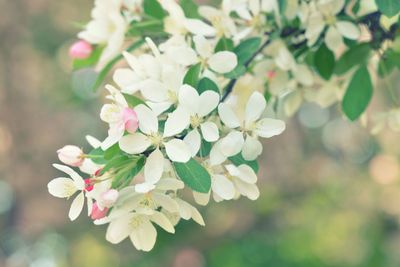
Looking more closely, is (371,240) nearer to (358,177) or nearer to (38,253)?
(358,177)

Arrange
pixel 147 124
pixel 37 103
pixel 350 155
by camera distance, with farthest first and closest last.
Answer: pixel 350 155 < pixel 37 103 < pixel 147 124

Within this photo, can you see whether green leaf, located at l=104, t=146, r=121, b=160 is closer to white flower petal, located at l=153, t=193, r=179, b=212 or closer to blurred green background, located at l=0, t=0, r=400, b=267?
white flower petal, located at l=153, t=193, r=179, b=212

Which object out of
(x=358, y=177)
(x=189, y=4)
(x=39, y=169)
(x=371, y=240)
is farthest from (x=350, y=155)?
(x=189, y=4)

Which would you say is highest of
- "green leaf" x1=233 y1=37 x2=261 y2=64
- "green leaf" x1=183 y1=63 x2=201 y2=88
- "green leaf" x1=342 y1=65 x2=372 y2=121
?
"green leaf" x1=183 y1=63 x2=201 y2=88

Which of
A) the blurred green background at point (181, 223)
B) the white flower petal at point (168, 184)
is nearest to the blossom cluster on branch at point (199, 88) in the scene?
the white flower petal at point (168, 184)

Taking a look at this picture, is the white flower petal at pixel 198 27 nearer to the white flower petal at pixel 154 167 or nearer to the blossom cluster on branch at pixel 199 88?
the blossom cluster on branch at pixel 199 88

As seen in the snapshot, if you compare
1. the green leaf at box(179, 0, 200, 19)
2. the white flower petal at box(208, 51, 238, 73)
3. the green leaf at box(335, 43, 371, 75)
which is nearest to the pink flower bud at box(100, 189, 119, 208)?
the white flower petal at box(208, 51, 238, 73)
